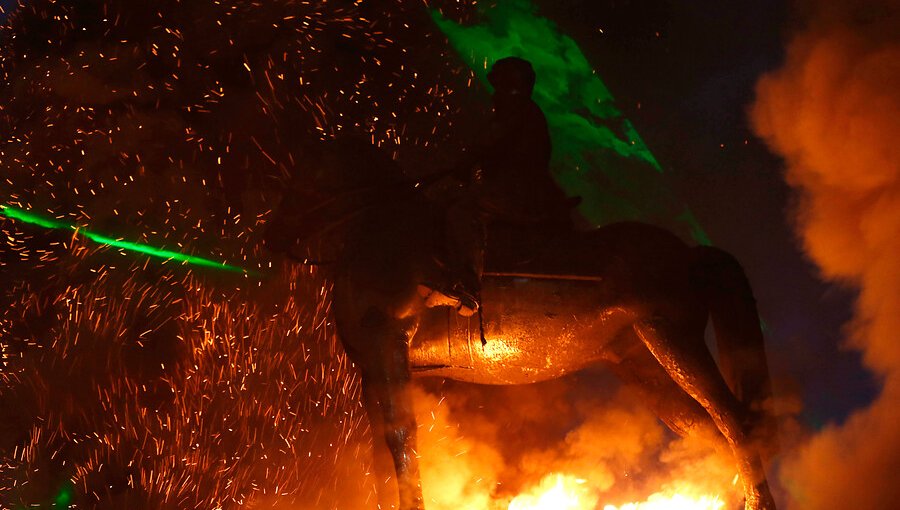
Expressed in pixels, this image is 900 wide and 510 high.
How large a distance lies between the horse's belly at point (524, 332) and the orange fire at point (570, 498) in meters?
1.06

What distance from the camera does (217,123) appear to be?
206 inches

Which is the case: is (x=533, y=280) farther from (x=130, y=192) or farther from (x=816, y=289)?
(x=130, y=192)

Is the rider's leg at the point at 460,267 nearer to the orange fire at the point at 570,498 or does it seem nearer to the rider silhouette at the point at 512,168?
the rider silhouette at the point at 512,168

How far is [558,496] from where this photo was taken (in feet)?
15.2

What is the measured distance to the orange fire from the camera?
164 inches

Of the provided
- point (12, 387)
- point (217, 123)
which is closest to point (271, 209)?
point (217, 123)

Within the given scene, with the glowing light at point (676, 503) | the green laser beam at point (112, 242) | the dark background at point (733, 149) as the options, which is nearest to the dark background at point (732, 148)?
the dark background at point (733, 149)

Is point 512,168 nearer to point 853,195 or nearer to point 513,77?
point 513,77

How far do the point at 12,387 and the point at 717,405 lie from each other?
14.7ft

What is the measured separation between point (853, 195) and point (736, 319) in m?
1.24

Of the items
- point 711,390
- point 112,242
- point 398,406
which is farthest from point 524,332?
point 112,242

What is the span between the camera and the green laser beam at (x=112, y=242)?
17.0ft

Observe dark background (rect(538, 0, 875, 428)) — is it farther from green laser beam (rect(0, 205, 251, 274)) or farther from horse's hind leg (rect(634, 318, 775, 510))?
green laser beam (rect(0, 205, 251, 274))

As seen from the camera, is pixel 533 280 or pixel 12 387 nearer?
pixel 533 280
